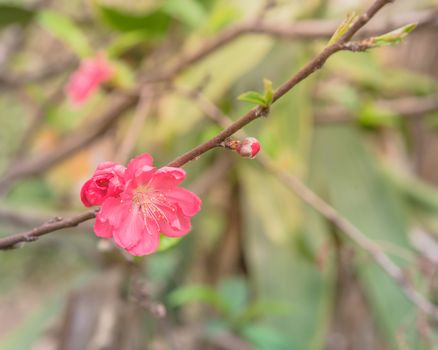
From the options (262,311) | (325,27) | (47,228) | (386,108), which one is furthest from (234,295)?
(47,228)

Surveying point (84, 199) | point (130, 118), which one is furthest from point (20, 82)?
point (84, 199)

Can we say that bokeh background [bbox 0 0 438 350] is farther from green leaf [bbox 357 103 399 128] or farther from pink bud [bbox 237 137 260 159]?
pink bud [bbox 237 137 260 159]

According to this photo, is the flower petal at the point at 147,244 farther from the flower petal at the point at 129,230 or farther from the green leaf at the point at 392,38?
the green leaf at the point at 392,38

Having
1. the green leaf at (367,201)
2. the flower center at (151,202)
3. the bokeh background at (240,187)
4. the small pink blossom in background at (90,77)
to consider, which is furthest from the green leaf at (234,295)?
the flower center at (151,202)

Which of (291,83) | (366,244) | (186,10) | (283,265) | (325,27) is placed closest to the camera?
(291,83)

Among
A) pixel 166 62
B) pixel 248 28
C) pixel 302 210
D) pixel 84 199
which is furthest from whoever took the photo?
pixel 166 62

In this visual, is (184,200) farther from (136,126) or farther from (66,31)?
(66,31)

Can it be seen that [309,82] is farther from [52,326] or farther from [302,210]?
[52,326]

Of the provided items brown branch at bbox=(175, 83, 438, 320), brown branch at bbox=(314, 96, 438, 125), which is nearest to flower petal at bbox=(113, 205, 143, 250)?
brown branch at bbox=(175, 83, 438, 320)

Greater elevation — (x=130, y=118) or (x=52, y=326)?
(x=130, y=118)
